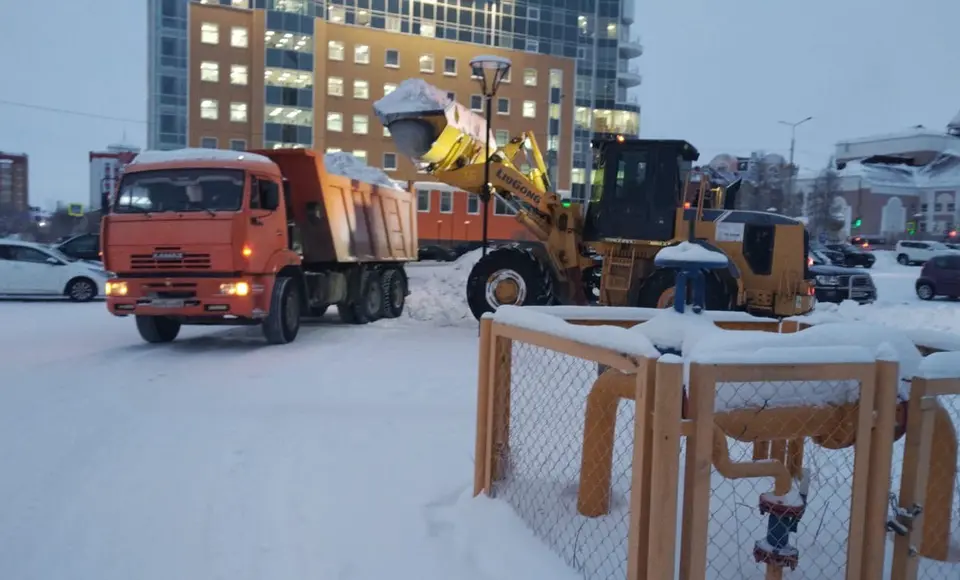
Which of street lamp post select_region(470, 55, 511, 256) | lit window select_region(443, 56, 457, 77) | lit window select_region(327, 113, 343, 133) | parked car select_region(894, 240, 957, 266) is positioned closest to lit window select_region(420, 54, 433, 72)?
lit window select_region(443, 56, 457, 77)

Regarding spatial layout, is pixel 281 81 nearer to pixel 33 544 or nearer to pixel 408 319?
pixel 408 319

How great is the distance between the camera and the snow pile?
16094 millimetres

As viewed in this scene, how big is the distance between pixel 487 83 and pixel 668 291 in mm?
6358

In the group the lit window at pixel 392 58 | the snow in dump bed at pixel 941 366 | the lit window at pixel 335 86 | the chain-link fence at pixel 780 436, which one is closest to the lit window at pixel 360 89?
the lit window at pixel 335 86

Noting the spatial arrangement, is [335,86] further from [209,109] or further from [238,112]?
[209,109]

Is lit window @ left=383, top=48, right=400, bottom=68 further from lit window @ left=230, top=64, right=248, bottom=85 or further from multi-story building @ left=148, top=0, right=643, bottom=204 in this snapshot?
lit window @ left=230, top=64, right=248, bottom=85

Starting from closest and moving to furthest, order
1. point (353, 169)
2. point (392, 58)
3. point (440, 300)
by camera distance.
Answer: point (353, 169)
point (440, 300)
point (392, 58)

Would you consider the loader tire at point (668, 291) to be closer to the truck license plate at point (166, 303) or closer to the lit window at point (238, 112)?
the truck license plate at point (166, 303)

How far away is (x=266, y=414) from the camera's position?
7.30m

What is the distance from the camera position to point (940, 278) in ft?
80.7

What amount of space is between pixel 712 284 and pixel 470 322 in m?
4.95

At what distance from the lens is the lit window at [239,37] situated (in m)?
54.9

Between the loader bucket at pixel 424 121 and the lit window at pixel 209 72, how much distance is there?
152 feet

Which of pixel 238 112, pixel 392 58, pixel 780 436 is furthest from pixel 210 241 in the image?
pixel 392 58
